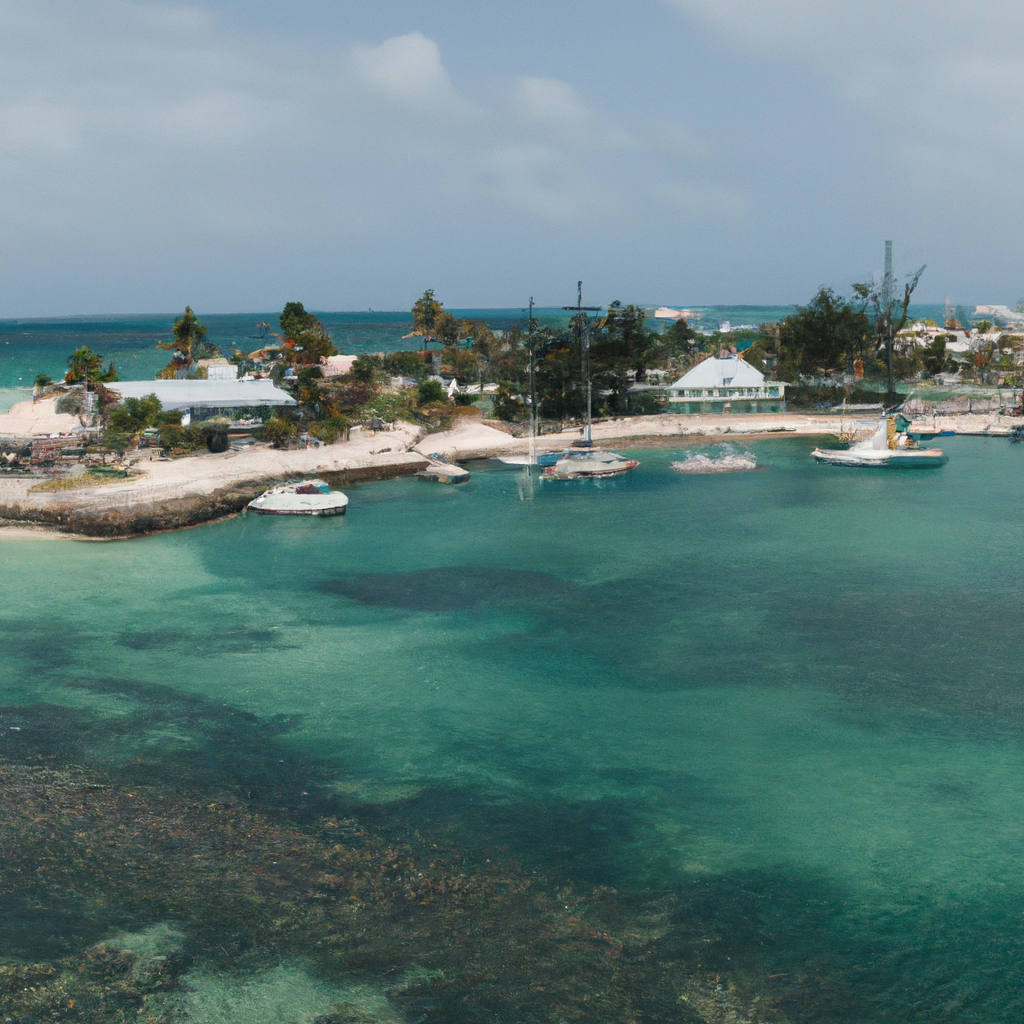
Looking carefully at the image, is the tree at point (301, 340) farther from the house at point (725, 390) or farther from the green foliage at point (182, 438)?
the house at point (725, 390)

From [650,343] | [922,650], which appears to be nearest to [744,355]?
[650,343]

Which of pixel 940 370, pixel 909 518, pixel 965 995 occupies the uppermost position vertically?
pixel 940 370

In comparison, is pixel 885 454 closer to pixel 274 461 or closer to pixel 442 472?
pixel 442 472

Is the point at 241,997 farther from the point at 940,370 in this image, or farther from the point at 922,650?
the point at 940,370

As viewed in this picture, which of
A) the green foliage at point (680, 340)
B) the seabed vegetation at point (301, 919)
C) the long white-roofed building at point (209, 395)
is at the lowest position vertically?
the seabed vegetation at point (301, 919)

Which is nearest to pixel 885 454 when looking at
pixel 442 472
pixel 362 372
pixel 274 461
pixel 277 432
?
pixel 442 472

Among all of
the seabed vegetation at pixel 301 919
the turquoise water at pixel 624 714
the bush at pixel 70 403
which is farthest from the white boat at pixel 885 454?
the bush at pixel 70 403
